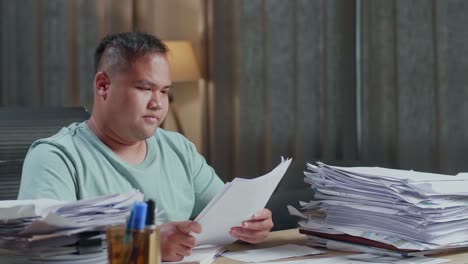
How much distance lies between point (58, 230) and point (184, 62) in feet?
7.29

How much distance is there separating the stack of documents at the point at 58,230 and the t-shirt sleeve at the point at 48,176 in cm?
35

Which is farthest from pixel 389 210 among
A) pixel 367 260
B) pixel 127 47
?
pixel 127 47

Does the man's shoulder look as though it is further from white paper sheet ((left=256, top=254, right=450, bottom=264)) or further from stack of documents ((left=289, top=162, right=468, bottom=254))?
white paper sheet ((left=256, top=254, right=450, bottom=264))

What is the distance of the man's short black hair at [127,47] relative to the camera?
1.62 m

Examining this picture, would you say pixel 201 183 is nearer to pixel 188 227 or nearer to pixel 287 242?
pixel 287 242

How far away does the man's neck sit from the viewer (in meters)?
1.68

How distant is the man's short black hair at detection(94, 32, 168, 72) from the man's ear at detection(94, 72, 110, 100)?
0.04m

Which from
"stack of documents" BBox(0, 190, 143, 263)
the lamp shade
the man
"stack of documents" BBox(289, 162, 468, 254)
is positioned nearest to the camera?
"stack of documents" BBox(0, 190, 143, 263)

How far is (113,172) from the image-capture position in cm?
162

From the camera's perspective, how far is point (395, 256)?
1.42 meters

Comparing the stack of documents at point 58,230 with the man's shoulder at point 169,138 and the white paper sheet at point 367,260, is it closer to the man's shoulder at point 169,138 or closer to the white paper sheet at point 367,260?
the white paper sheet at point 367,260

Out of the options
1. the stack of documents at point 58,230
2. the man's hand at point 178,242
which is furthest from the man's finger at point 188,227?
the stack of documents at point 58,230

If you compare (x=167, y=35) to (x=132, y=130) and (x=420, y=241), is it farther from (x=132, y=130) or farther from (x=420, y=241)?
(x=420, y=241)

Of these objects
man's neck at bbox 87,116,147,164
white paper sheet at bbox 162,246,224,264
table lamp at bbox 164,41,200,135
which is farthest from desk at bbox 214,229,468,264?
table lamp at bbox 164,41,200,135
